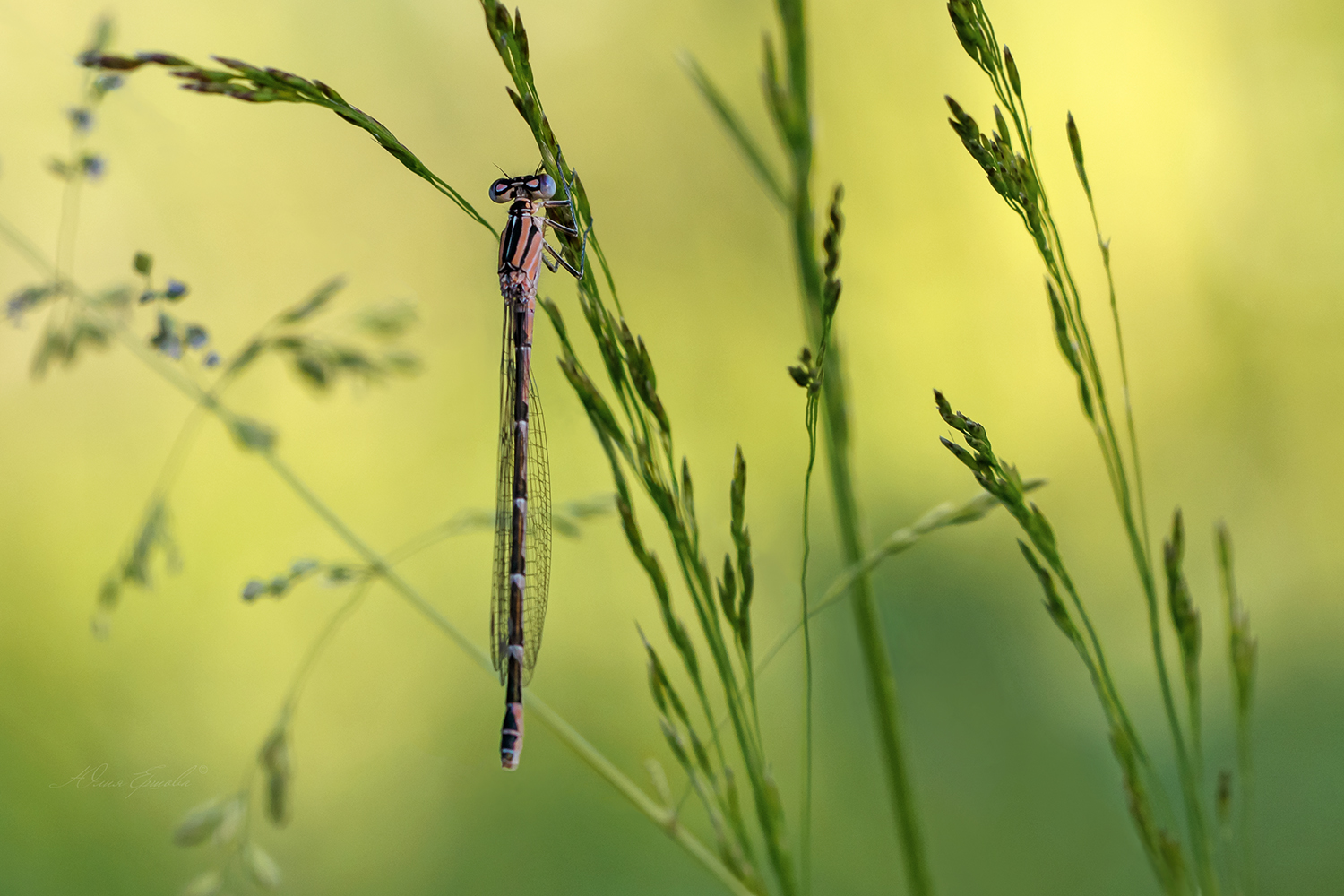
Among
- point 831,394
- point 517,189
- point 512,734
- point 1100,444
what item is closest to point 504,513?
point 512,734

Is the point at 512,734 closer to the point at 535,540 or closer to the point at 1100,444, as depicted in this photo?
the point at 535,540

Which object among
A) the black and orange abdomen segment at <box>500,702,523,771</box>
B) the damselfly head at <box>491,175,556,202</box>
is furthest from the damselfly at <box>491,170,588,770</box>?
the black and orange abdomen segment at <box>500,702,523,771</box>

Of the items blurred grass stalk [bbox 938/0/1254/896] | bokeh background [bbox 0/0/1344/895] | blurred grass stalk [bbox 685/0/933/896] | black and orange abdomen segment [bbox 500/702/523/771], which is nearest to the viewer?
blurred grass stalk [bbox 938/0/1254/896]

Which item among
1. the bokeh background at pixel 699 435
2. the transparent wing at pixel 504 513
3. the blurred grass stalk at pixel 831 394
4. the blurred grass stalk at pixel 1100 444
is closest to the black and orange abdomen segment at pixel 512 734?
the transparent wing at pixel 504 513

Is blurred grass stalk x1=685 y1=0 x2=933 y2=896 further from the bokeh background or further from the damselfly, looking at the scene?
the bokeh background

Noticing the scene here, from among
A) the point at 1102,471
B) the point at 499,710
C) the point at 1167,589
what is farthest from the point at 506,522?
the point at 1102,471
